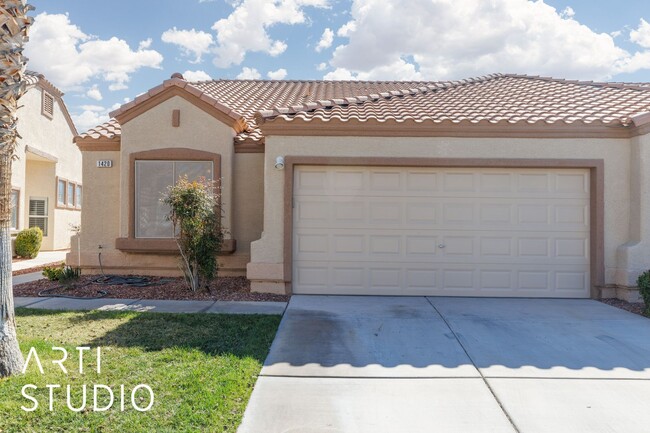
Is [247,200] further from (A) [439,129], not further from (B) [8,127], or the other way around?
(B) [8,127]

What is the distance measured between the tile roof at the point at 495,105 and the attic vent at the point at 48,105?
13.5 m

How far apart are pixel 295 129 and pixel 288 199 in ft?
4.61

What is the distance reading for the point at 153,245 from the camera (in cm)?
1003

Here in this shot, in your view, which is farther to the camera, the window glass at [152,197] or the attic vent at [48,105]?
the attic vent at [48,105]

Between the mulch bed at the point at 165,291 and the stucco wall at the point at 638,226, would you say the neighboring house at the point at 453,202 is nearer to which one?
the stucco wall at the point at 638,226

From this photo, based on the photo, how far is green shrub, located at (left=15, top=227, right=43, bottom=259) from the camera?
15.4m

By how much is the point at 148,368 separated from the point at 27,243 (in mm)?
13792

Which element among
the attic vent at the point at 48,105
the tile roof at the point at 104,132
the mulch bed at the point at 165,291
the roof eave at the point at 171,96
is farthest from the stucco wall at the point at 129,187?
the attic vent at the point at 48,105

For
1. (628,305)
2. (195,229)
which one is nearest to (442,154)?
(628,305)

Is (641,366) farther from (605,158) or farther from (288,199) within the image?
(288,199)

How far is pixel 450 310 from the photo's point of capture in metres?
7.63

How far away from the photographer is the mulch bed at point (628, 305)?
7.71 metres

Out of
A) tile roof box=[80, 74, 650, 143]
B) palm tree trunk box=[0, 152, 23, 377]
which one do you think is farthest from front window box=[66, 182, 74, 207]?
palm tree trunk box=[0, 152, 23, 377]

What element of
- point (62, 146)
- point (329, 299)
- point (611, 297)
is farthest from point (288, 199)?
point (62, 146)
